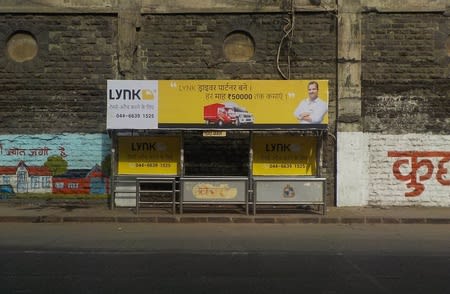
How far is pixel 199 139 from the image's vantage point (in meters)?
15.7

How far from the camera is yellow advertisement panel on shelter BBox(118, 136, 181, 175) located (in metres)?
14.8

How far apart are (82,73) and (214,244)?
788 cm

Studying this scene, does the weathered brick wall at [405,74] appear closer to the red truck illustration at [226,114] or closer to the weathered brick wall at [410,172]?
the weathered brick wall at [410,172]

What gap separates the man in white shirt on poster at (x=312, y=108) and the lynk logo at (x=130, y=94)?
144 inches

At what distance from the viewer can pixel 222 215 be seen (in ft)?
45.6

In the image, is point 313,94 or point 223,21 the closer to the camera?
point 313,94

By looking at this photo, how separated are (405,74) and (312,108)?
11.3 ft

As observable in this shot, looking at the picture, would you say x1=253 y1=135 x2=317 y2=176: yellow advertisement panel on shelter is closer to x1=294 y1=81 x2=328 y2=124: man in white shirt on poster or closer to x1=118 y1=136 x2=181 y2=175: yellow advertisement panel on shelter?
x1=294 y1=81 x2=328 y2=124: man in white shirt on poster

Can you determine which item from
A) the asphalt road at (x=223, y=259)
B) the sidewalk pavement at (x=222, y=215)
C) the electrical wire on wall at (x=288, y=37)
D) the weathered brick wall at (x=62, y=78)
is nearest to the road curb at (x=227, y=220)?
Result: the sidewalk pavement at (x=222, y=215)

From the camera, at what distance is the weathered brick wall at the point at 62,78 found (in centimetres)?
1586

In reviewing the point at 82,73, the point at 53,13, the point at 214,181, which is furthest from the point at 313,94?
the point at 53,13

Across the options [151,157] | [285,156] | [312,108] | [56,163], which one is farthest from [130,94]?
[312,108]

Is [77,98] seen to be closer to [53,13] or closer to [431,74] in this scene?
[53,13]

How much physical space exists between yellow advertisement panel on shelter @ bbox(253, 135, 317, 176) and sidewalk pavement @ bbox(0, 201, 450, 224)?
1.04m
